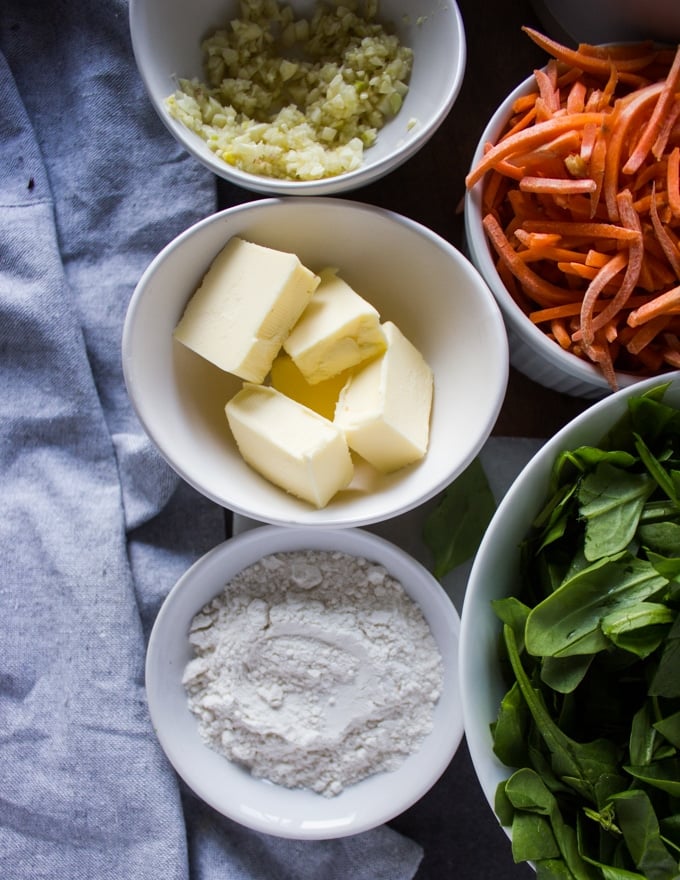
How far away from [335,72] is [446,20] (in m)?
0.16

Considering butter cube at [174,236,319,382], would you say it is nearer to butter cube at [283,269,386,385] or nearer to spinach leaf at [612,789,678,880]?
butter cube at [283,269,386,385]

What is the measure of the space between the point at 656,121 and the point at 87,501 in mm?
889

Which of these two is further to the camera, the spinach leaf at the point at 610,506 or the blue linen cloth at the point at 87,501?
the blue linen cloth at the point at 87,501

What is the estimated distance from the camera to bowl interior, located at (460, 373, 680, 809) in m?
0.98

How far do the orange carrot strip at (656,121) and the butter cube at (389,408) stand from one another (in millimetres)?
345

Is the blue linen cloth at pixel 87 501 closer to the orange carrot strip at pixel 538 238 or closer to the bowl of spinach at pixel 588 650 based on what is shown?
the bowl of spinach at pixel 588 650

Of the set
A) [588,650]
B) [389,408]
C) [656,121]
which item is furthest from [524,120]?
[588,650]

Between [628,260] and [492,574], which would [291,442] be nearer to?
[492,574]

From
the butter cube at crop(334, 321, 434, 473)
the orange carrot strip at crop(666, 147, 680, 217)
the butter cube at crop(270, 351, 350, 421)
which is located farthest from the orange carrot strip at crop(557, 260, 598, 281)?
the butter cube at crop(270, 351, 350, 421)

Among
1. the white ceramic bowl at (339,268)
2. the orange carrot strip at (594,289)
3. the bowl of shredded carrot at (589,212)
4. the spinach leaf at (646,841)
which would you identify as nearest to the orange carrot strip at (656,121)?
the bowl of shredded carrot at (589,212)

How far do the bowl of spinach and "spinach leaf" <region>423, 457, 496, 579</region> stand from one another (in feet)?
0.55

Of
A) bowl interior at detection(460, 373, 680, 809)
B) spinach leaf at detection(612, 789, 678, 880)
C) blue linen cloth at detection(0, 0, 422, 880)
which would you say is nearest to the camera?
spinach leaf at detection(612, 789, 678, 880)

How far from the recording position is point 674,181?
40.3 inches

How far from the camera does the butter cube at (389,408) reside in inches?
42.1
